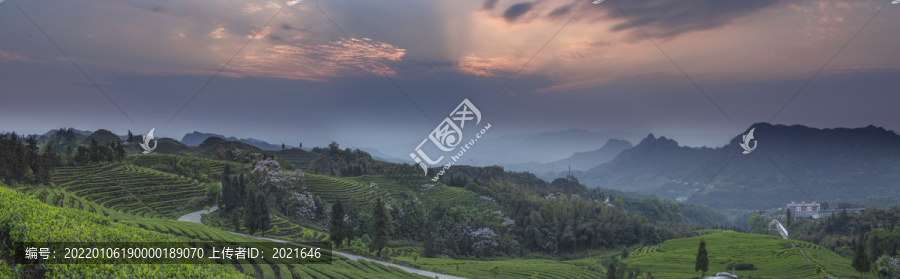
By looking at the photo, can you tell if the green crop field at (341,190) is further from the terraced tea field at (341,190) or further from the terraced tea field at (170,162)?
the terraced tea field at (170,162)

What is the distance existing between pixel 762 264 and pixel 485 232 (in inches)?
1517

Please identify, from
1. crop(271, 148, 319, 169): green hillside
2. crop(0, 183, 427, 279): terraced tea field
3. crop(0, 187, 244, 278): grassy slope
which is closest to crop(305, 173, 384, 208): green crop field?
crop(0, 183, 427, 279): terraced tea field

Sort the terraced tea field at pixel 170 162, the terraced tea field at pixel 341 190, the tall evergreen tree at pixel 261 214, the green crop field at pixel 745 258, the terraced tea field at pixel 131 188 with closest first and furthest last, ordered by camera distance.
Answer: the tall evergreen tree at pixel 261 214 → the terraced tea field at pixel 131 188 → the green crop field at pixel 745 258 → the terraced tea field at pixel 170 162 → the terraced tea field at pixel 341 190

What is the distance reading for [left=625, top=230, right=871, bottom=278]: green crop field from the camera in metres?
52.0

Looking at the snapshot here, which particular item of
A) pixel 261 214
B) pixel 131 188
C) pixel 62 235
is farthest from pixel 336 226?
pixel 131 188

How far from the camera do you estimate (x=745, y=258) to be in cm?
6156

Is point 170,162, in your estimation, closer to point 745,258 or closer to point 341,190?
point 341,190

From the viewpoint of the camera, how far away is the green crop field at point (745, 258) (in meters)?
52.0

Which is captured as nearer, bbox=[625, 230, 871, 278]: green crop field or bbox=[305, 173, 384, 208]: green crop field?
bbox=[625, 230, 871, 278]: green crop field

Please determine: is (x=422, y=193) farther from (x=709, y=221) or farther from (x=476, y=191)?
(x=709, y=221)

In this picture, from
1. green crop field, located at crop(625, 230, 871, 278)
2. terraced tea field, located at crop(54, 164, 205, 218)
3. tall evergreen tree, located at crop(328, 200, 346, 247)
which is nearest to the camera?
tall evergreen tree, located at crop(328, 200, 346, 247)

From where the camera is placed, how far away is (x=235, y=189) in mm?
45750

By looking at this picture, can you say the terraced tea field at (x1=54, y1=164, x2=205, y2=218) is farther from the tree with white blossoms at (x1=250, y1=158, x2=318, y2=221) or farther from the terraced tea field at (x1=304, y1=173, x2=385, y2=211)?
the terraced tea field at (x1=304, y1=173, x2=385, y2=211)

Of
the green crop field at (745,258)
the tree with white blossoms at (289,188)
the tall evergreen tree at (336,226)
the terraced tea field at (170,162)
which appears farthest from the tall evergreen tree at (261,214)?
the green crop field at (745,258)
